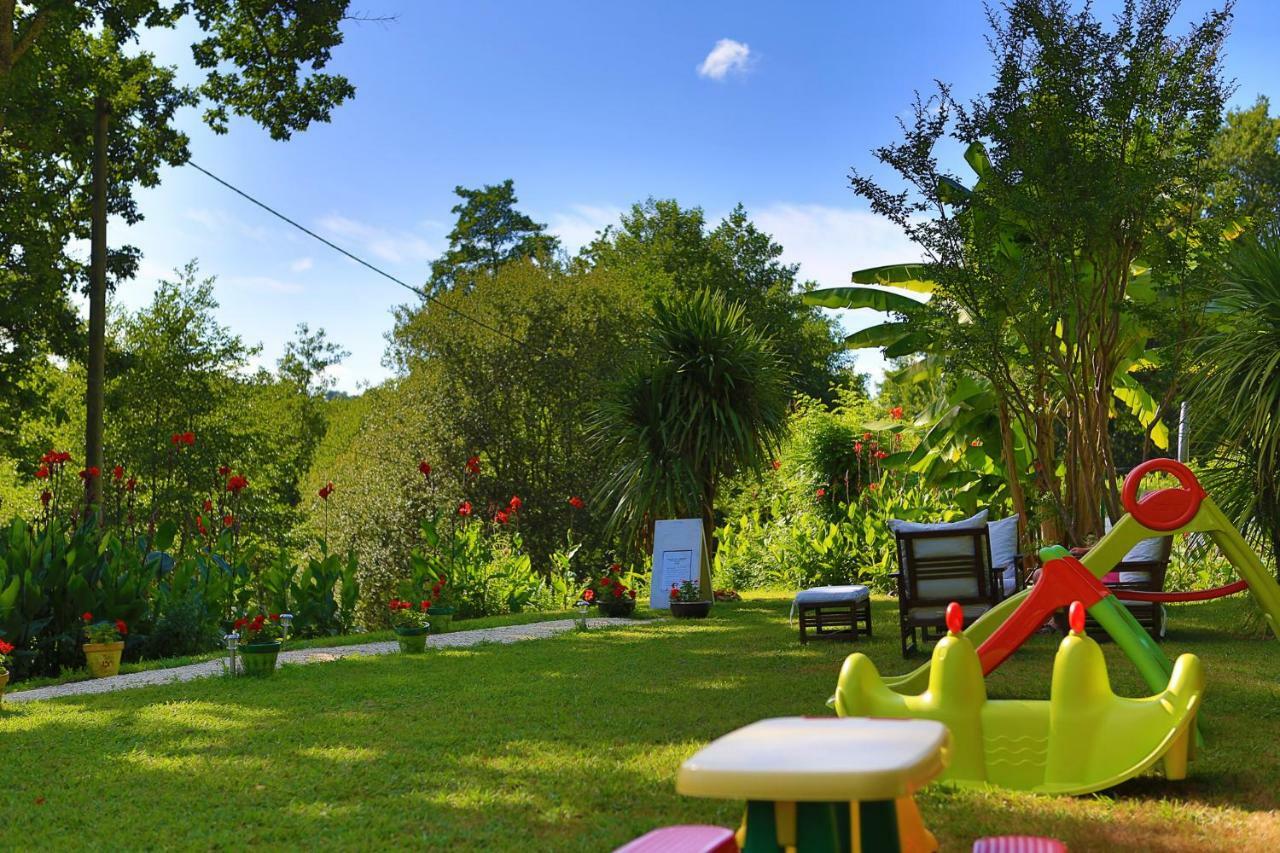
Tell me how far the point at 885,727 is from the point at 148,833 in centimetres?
281

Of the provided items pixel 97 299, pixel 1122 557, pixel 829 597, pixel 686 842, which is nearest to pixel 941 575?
pixel 829 597

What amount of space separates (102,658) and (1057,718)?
722 centimetres

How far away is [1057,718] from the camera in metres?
4.39

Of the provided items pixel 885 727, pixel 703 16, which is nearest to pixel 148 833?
pixel 885 727

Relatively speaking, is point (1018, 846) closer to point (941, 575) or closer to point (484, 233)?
point (941, 575)

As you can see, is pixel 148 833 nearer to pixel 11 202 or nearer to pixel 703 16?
pixel 703 16

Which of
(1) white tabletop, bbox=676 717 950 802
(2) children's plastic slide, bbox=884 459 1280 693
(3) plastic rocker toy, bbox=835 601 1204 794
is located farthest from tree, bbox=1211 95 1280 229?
(1) white tabletop, bbox=676 717 950 802

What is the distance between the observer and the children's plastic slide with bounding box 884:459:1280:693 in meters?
4.93

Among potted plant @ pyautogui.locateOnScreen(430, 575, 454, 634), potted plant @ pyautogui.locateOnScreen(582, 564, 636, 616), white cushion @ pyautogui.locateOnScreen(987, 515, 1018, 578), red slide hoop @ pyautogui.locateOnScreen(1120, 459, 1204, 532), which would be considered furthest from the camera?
potted plant @ pyautogui.locateOnScreen(582, 564, 636, 616)

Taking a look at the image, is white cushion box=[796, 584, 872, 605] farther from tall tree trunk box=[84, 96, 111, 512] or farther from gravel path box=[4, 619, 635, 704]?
tall tree trunk box=[84, 96, 111, 512]

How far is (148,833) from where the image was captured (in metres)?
3.94

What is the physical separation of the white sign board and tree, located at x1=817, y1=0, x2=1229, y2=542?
158 inches

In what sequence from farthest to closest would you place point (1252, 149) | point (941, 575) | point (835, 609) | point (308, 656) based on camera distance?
1. point (1252, 149)
2. point (835, 609)
3. point (308, 656)
4. point (941, 575)

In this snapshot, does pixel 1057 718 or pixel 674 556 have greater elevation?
pixel 674 556
